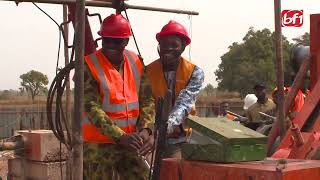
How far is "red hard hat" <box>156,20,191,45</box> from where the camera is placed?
15.2ft

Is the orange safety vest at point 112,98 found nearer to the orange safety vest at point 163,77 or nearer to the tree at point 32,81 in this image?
the orange safety vest at point 163,77

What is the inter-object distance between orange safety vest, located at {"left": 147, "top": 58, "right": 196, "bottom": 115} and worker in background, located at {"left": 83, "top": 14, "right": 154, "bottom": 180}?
0.38 m

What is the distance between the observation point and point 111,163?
4168 mm

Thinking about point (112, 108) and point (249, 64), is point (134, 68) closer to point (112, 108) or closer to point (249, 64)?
point (112, 108)

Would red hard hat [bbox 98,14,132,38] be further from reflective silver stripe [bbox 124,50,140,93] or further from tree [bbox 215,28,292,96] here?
tree [bbox 215,28,292,96]

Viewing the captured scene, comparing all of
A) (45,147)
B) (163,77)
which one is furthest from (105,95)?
(45,147)

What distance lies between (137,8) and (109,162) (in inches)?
67.2

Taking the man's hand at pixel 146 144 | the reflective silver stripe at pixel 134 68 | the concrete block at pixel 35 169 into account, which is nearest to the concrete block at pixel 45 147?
the concrete block at pixel 35 169

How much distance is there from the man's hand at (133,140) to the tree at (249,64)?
1407 inches

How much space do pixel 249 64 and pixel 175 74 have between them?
39509 millimetres

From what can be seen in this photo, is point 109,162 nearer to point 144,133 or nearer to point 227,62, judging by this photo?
point 144,133

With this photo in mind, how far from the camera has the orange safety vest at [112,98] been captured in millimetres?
4094

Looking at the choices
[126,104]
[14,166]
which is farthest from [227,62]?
[126,104]

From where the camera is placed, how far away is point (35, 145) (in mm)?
7000
